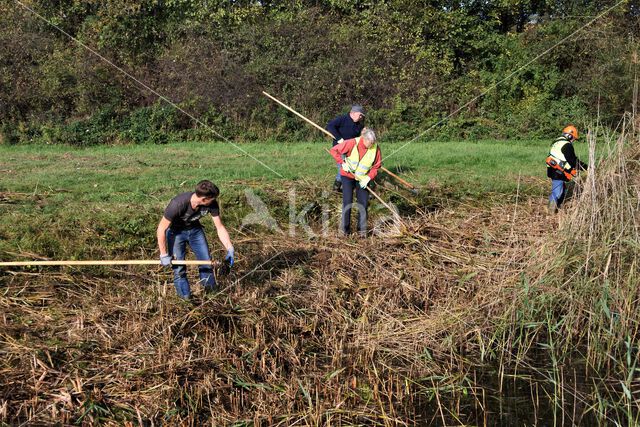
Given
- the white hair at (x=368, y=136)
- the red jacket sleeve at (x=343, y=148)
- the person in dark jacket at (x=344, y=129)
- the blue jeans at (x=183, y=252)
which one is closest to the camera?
the blue jeans at (x=183, y=252)

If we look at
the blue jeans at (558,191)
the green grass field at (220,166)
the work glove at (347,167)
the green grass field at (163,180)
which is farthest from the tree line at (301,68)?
the work glove at (347,167)

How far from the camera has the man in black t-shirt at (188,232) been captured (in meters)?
6.50

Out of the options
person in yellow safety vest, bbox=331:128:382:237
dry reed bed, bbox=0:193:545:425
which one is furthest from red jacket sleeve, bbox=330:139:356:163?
dry reed bed, bbox=0:193:545:425

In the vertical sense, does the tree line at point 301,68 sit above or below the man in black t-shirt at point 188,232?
above

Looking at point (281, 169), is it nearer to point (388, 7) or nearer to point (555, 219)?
point (555, 219)

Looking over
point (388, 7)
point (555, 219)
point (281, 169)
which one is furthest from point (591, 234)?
point (388, 7)

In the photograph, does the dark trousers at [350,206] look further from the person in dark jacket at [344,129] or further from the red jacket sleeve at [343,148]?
the person in dark jacket at [344,129]

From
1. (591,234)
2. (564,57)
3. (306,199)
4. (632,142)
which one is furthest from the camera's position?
(564,57)

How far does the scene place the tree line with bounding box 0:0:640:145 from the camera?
18828mm

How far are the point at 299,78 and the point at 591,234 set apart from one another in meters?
14.4

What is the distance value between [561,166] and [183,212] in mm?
5644

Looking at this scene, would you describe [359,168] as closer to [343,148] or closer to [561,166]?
[343,148]

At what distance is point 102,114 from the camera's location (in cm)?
1841

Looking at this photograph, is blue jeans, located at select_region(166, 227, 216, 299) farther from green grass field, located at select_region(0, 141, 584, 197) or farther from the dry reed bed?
green grass field, located at select_region(0, 141, 584, 197)
